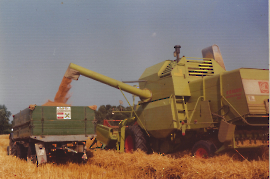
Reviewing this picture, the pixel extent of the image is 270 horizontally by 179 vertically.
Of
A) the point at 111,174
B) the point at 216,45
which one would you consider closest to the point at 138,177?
the point at 111,174

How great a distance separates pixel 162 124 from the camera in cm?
997

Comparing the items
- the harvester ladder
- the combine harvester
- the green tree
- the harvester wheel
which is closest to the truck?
the combine harvester

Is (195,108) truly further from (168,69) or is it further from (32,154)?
(32,154)

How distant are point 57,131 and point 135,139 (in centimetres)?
300

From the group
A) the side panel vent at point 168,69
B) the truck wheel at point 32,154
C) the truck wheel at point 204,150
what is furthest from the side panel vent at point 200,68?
the truck wheel at point 32,154

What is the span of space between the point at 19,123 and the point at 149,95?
4942 mm

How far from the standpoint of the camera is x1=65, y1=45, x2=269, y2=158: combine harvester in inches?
309

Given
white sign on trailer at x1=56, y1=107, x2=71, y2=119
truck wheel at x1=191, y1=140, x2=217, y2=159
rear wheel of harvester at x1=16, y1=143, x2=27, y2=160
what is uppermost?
white sign on trailer at x1=56, y1=107, x2=71, y2=119

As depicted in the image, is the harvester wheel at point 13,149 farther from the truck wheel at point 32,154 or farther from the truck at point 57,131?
the truck wheel at point 32,154

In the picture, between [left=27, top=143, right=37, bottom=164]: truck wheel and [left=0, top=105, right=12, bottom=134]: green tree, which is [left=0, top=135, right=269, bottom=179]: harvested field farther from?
[left=0, top=105, right=12, bottom=134]: green tree

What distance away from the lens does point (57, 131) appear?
9938 mm

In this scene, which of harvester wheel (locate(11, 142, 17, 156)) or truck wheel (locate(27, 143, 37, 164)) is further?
harvester wheel (locate(11, 142, 17, 156))

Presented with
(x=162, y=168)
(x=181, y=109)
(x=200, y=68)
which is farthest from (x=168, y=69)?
(x=162, y=168)

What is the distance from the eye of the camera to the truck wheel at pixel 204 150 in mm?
8109
